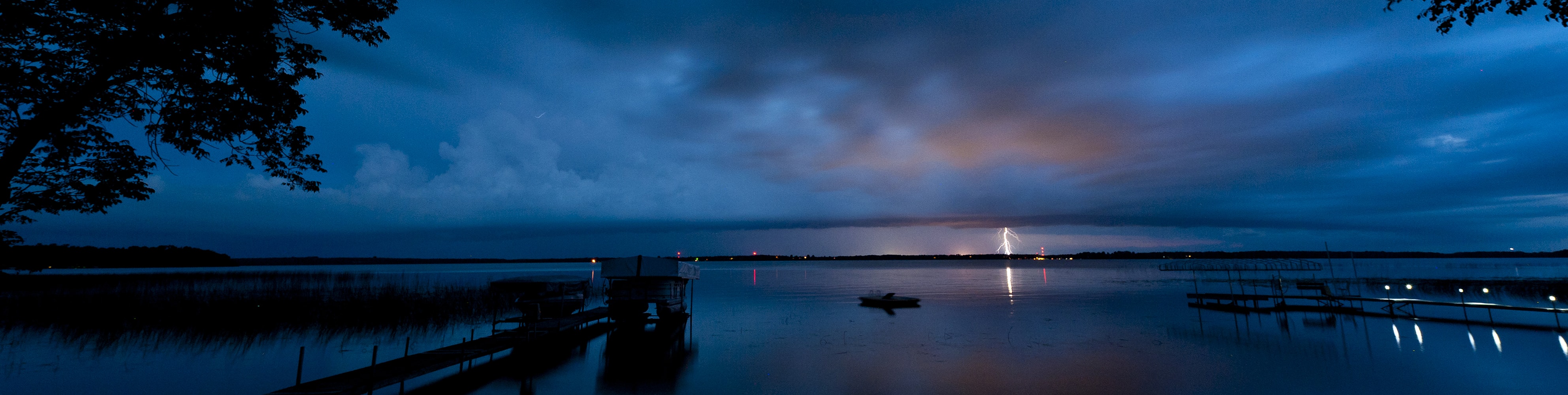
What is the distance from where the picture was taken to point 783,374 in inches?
817

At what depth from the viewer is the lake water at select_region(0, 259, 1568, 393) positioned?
18.5 metres

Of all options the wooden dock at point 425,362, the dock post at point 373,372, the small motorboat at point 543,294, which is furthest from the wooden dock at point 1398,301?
the dock post at point 373,372

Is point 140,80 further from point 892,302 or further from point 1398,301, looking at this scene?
point 1398,301

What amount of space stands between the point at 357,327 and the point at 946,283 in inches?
3077

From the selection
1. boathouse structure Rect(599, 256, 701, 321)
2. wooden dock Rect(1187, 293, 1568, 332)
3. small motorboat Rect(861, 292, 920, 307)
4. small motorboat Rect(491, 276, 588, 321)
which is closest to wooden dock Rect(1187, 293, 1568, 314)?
wooden dock Rect(1187, 293, 1568, 332)

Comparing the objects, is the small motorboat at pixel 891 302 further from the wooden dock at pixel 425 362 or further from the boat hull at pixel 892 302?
the wooden dock at pixel 425 362

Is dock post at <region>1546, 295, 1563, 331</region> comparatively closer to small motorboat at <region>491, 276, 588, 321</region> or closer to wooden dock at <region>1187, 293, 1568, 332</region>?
wooden dock at <region>1187, 293, 1568, 332</region>

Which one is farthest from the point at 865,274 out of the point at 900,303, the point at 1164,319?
the point at 1164,319

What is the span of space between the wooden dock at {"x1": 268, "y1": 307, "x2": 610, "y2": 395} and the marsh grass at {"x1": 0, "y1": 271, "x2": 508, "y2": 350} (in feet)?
13.4

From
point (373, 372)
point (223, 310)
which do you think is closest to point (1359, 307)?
point (373, 372)

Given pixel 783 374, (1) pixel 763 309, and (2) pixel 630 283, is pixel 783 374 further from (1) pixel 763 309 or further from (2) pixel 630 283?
(1) pixel 763 309

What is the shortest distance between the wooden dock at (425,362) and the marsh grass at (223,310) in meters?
4.09

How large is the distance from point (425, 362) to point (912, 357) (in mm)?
17429

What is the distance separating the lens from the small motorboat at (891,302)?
48.4 meters
